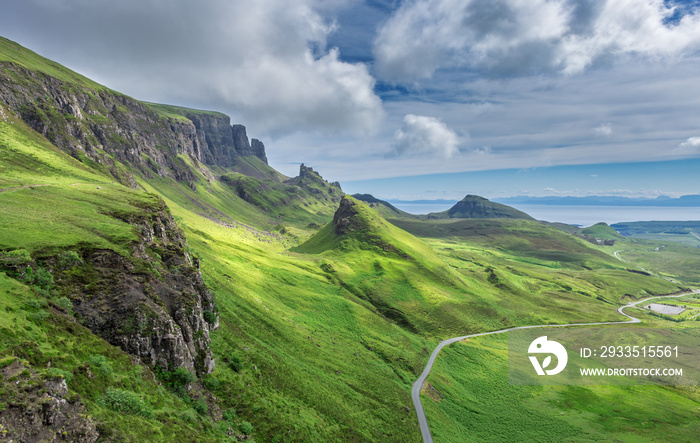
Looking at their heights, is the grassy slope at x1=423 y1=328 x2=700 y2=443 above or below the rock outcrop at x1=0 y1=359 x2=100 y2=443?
below

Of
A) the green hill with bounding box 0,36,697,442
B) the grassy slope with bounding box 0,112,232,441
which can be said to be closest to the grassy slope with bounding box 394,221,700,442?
the green hill with bounding box 0,36,697,442

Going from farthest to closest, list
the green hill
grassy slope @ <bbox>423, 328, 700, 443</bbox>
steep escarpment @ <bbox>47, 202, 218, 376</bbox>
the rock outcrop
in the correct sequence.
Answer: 1. grassy slope @ <bbox>423, 328, 700, 443</bbox>
2. steep escarpment @ <bbox>47, 202, 218, 376</bbox>
3. the green hill
4. the rock outcrop

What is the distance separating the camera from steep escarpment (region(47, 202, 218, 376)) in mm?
33906

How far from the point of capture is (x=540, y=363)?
12275 centimetres

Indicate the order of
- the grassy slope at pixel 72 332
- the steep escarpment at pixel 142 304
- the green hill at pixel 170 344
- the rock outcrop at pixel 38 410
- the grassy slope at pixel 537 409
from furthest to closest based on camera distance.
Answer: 1. the grassy slope at pixel 537 409
2. the steep escarpment at pixel 142 304
3. the green hill at pixel 170 344
4. the grassy slope at pixel 72 332
5. the rock outcrop at pixel 38 410

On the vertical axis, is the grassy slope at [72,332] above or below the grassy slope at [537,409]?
above

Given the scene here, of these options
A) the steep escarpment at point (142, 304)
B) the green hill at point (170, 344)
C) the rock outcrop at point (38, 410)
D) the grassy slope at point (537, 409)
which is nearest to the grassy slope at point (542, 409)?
the grassy slope at point (537, 409)

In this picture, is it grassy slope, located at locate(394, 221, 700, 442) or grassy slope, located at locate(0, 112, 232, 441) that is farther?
grassy slope, located at locate(394, 221, 700, 442)

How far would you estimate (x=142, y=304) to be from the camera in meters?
36.7

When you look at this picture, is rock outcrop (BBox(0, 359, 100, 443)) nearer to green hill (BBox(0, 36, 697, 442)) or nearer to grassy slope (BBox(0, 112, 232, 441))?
green hill (BBox(0, 36, 697, 442))

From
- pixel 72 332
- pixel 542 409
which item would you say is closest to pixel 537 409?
pixel 542 409

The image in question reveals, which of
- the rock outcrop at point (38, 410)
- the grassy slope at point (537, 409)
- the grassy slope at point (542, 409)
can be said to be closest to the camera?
the rock outcrop at point (38, 410)

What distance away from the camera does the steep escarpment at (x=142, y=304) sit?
3391 centimetres

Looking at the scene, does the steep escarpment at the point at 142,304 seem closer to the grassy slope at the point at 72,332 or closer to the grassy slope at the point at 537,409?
the grassy slope at the point at 72,332
